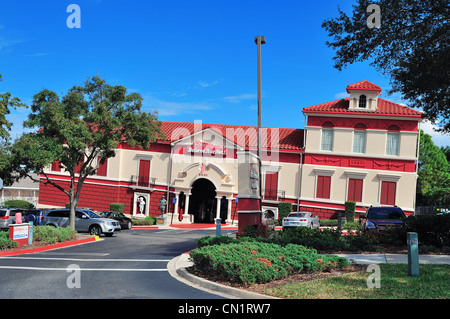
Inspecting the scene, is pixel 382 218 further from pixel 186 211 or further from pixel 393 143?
pixel 186 211

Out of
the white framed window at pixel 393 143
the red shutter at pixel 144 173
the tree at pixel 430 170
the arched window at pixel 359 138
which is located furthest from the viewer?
the tree at pixel 430 170

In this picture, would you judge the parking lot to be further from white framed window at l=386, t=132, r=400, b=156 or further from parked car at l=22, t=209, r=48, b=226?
white framed window at l=386, t=132, r=400, b=156

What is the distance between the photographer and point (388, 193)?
3659 centimetres

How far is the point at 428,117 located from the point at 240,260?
10976 mm

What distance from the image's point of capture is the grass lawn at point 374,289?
7.97m

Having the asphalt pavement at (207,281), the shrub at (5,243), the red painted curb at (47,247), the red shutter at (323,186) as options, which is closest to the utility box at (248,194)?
the asphalt pavement at (207,281)

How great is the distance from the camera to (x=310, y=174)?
38656 millimetres

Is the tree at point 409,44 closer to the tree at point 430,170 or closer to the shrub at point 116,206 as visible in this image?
the shrub at point 116,206

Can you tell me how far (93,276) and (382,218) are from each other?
12.6 metres

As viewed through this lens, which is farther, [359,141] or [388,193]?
[359,141]

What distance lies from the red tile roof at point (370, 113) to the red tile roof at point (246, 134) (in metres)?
3.50

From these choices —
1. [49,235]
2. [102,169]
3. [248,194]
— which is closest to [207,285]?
[248,194]
